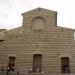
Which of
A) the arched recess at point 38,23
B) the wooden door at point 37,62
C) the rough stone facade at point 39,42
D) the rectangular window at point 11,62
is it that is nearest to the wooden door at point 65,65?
the rough stone facade at point 39,42

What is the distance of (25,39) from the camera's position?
1313 inches

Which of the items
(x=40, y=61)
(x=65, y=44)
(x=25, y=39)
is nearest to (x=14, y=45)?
(x=25, y=39)

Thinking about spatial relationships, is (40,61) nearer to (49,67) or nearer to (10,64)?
(49,67)

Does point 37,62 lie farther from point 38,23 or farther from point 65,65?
point 38,23

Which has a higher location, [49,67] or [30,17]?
[30,17]

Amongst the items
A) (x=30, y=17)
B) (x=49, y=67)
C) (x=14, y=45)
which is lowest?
(x=49, y=67)

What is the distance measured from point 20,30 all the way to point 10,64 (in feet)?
13.9

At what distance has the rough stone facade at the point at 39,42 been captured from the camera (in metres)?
32.2

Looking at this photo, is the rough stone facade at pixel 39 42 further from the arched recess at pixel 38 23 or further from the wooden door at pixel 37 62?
the wooden door at pixel 37 62

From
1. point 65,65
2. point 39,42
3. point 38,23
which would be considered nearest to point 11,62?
point 39,42

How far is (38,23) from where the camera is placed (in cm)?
3356

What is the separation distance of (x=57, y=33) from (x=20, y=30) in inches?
176

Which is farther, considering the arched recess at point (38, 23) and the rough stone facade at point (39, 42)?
the arched recess at point (38, 23)

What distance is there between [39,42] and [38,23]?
2.37 m
